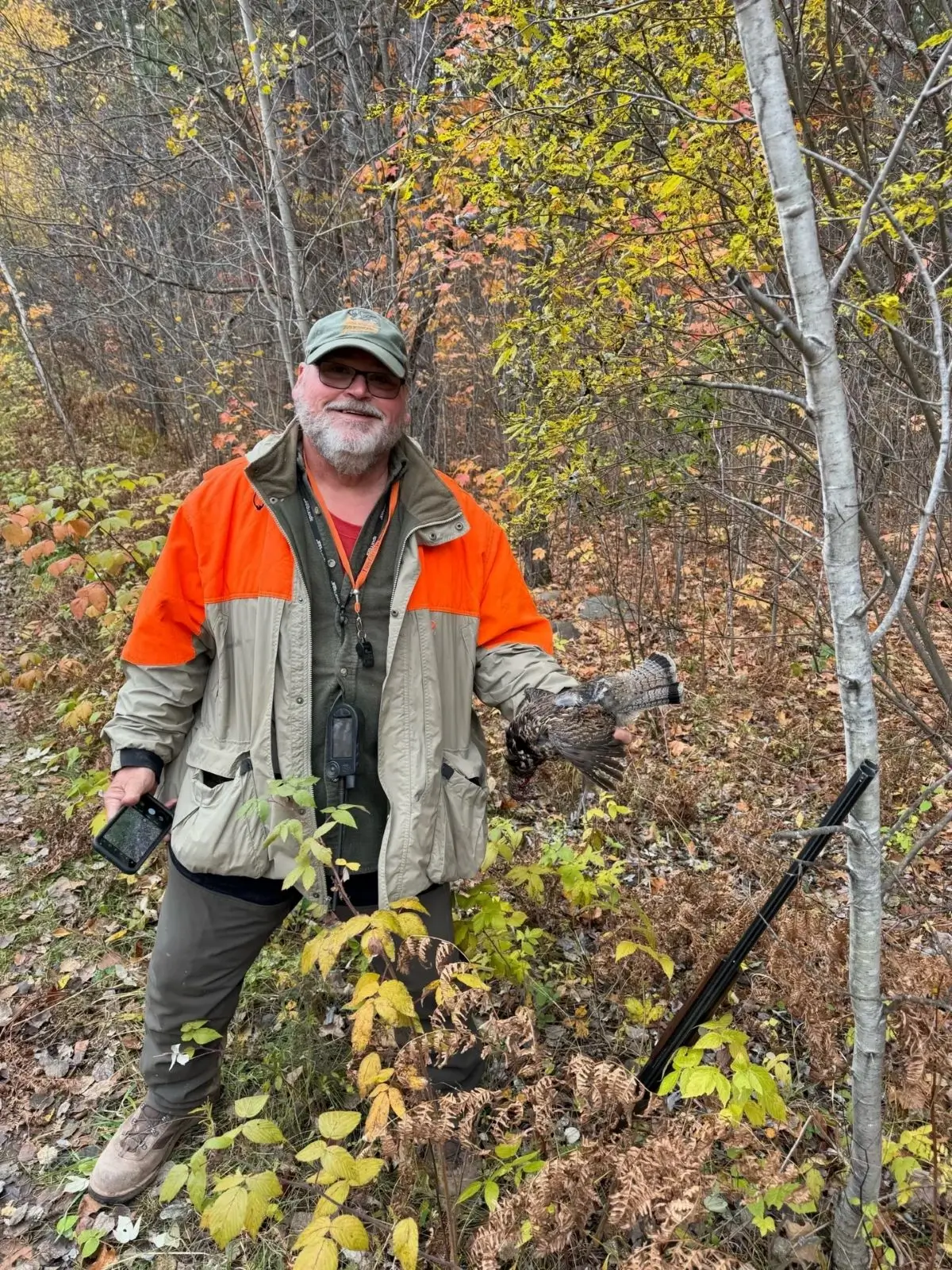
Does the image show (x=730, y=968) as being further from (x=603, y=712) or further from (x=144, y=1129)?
(x=144, y=1129)

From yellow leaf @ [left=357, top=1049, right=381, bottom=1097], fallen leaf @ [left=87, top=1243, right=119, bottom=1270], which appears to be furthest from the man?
yellow leaf @ [left=357, top=1049, right=381, bottom=1097]

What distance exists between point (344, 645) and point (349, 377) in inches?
35.8

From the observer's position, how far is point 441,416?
1023 centimetres

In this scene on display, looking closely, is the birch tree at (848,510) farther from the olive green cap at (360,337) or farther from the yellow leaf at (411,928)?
the olive green cap at (360,337)

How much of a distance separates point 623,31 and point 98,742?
16.4ft

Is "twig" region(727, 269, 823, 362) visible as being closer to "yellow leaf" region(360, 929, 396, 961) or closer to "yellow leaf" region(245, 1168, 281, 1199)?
"yellow leaf" region(360, 929, 396, 961)

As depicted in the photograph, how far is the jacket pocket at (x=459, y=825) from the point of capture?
2436mm

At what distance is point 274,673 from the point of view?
2303mm

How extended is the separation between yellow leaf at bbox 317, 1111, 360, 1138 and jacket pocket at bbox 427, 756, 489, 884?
0.80 metres

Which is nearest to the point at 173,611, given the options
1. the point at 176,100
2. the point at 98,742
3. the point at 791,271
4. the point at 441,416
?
the point at 791,271

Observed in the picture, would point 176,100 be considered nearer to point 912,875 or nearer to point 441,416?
point 441,416

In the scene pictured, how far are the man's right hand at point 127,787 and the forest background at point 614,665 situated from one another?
104 centimetres

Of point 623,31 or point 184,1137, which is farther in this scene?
point 623,31

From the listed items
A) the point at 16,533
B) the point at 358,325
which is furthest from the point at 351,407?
the point at 16,533
